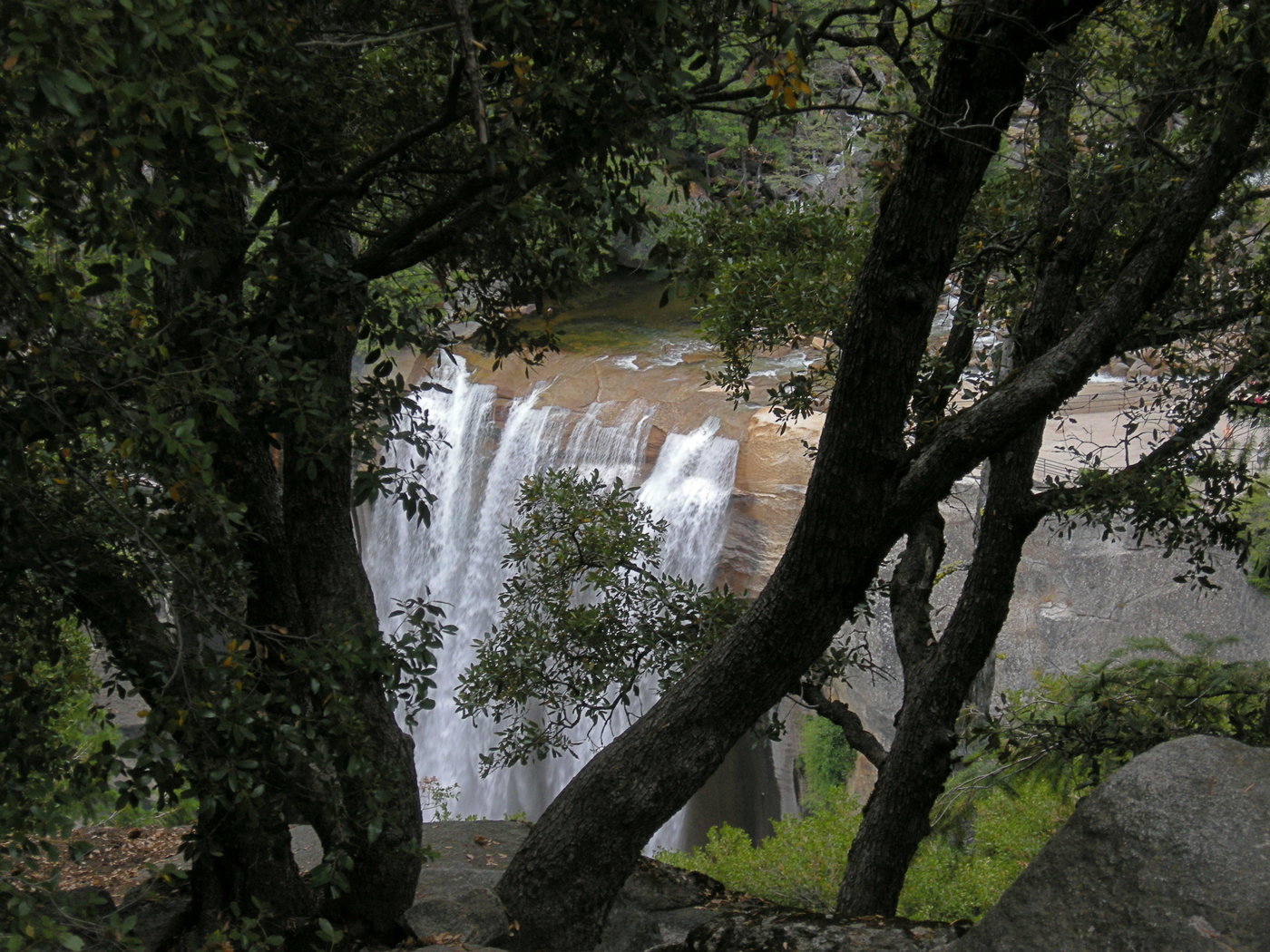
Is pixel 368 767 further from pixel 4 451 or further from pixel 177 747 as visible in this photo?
pixel 4 451

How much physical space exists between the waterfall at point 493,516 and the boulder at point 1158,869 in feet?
34.1

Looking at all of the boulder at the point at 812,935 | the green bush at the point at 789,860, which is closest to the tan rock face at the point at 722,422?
the green bush at the point at 789,860

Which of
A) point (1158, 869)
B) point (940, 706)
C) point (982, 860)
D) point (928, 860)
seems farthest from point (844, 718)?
point (928, 860)

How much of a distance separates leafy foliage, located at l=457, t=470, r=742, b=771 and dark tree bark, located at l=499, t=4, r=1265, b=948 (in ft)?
5.63

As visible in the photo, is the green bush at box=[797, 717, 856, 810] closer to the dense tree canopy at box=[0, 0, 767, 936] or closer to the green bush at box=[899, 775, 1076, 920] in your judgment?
the green bush at box=[899, 775, 1076, 920]

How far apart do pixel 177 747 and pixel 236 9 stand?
6.64 feet

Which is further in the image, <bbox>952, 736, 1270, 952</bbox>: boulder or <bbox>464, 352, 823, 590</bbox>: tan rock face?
<bbox>464, 352, 823, 590</bbox>: tan rock face

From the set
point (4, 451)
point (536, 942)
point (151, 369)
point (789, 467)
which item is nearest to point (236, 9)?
point (151, 369)

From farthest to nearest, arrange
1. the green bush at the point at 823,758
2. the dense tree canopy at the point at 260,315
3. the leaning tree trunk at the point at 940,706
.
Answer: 1. the green bush at the point at 823,758
2. the leaning tree trunk at the point at 940,706
3. the dense tree canopy at the point at 260,315

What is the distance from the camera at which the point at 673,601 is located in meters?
6.45

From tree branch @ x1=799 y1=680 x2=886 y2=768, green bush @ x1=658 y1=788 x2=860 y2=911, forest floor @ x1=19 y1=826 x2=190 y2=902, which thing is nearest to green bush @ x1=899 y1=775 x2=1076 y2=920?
green bush @ x1=658 y1=788 x2=860 y2=911

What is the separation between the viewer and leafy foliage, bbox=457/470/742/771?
6.27 metres

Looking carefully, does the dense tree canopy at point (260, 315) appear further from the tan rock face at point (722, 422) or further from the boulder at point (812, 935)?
the tan rock face at point (722, 422)

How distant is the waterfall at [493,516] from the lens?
1415 centimetres
